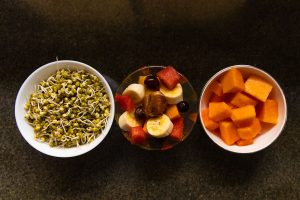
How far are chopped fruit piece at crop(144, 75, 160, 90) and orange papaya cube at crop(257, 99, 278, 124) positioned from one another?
0.97 ft

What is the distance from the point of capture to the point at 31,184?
1245 millimetres

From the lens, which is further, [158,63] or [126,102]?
[158,63]

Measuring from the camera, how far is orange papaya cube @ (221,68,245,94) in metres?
1.11

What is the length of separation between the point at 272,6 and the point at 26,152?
2.76ft

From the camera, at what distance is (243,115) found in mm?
1105

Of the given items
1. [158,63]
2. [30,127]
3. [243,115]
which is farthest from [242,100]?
[30,127]

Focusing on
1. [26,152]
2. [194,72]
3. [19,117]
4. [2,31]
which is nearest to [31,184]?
[26,152]

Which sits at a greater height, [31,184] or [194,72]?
[194,72]

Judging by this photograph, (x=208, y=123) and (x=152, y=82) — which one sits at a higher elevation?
(x=152, y=82)

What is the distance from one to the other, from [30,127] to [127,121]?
27 cm

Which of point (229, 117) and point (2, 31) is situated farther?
point (2, 31)

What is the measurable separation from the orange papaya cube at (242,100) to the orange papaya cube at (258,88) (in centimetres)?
1

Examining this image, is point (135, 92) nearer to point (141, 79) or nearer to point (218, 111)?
point (141, 79)

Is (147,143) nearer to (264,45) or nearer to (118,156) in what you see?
(118,156)
